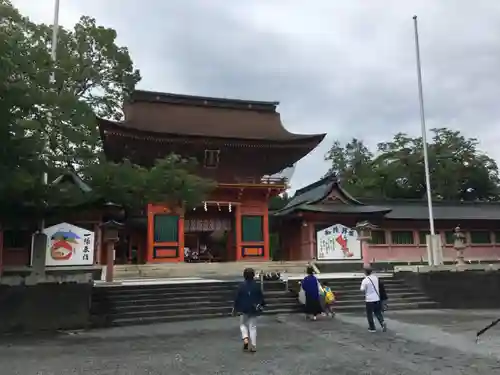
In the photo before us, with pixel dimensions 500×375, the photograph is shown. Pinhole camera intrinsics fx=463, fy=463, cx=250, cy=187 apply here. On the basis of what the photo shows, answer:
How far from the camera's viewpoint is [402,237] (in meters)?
28.2

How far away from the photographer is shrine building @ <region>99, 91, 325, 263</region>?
24891 millimetres

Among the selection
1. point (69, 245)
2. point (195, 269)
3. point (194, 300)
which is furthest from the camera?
point (195, 269)

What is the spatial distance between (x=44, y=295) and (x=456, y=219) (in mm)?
23944

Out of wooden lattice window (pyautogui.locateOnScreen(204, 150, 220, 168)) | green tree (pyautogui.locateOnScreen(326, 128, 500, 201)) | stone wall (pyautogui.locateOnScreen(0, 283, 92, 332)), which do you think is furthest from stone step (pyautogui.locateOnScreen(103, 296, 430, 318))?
green tree (pyautogui.locateOnScreen(326, 128, 500, 201))

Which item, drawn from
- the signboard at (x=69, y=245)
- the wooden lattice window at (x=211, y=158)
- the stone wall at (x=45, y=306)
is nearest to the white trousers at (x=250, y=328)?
the stone wall at (x=45, y=306)

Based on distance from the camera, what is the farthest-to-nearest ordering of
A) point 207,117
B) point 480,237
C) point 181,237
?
point 480,237, point 207,117, point 181,237

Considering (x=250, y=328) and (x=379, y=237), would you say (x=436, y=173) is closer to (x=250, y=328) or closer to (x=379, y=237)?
(x=379, y=237)

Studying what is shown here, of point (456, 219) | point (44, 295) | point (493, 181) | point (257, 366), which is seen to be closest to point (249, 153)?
point (456, 219)

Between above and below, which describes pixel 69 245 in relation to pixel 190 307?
above

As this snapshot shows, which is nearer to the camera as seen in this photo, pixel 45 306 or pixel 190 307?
pixel 45 306

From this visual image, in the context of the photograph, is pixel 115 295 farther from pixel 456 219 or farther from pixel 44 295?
pixel 456 219

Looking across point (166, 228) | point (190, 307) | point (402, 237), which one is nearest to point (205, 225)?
point (166, 228)

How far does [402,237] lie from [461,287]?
36.7 feet

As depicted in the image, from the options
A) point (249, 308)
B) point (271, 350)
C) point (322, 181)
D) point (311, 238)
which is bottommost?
point (271, 350)
